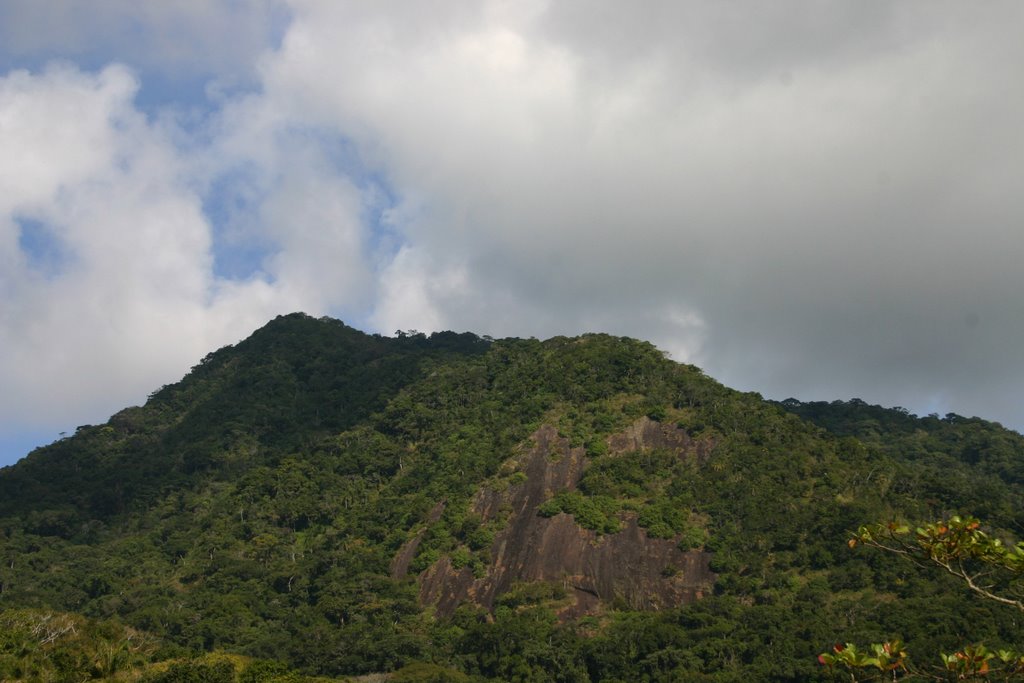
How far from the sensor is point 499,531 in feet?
358

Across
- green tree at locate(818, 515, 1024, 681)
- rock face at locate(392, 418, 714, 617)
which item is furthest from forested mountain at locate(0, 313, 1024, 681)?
green tree at locate(818, 515, 1024, 681)

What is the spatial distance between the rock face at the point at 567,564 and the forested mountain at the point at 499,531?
0.83 feet

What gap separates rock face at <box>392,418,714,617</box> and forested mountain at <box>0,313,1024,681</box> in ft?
0.83

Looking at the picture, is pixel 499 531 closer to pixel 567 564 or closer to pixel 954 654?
pixel 567 564

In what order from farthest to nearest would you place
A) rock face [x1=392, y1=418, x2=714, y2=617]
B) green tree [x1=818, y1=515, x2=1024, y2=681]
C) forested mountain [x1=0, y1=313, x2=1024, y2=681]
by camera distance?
rock face [x1=392, y1=418, x2=714, y2=617]
forested mountain [x1=0, y1=313, x2=1024, y2=681]
green tree [x1=818, y1=515, x2=1024, y2=681]

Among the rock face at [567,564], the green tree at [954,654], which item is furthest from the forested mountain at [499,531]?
the green tree at [954,654]

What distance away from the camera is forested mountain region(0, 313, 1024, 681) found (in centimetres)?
8406

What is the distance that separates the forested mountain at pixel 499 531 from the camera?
276 feet

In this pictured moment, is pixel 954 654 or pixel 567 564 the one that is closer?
pixel 954 654

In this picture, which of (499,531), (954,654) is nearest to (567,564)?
(499,531)

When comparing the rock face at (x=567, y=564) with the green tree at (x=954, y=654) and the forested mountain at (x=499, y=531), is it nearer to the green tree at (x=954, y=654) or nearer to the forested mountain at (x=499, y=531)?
the forested mountain at (x=499, y=531)

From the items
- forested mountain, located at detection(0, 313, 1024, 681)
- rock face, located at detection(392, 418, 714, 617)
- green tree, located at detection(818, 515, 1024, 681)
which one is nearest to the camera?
green tree, located at detection(818, 515, 1024, 681)

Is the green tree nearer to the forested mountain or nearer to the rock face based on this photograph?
the forested mountain

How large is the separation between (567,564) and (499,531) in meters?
9.94
